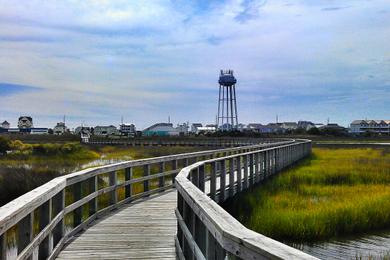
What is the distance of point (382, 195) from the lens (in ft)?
49.3

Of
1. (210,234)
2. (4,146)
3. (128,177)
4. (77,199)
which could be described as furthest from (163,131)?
(210,234)

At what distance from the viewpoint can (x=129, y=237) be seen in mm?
7699

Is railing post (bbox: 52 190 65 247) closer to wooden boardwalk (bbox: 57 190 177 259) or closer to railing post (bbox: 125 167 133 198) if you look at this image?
wooden boardwalk (bbox: 57 190 177 259)

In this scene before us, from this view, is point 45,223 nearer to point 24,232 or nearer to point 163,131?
point 24,232

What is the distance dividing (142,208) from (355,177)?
13358 mm

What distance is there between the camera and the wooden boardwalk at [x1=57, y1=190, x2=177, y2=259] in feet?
21.9

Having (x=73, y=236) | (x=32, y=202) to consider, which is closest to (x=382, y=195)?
(x=73, y=236)

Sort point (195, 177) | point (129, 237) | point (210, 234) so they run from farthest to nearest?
point (195, 177)
point (129, 237)
point (210, 234)

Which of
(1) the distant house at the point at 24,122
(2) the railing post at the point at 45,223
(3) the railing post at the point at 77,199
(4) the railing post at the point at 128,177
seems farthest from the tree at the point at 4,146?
(1) the distant house at the point at 24,122

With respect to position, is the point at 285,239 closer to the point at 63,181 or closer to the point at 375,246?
the point at 375,246

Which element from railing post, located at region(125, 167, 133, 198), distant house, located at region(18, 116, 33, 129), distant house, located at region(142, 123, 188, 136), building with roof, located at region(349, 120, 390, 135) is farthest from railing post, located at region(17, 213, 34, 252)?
distant house, located at region(18, 116, 33, 129)

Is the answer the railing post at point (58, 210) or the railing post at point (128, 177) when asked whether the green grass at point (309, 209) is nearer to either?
the railing post at point (128, 177)

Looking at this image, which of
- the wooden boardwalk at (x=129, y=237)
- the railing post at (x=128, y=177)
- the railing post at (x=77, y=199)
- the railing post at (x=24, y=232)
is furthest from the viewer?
the railing post at (x=128, y=177)

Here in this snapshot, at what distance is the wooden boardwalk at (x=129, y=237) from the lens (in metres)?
6.66
